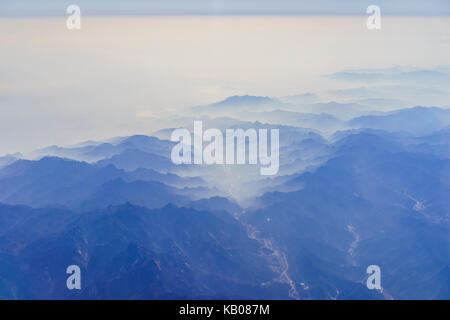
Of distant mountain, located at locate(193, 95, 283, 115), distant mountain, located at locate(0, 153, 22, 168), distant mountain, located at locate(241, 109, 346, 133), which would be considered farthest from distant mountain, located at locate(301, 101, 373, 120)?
distant mountain, located at locate(0, 153, 22, 168)

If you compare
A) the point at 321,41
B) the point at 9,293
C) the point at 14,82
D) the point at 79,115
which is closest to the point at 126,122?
the point at 79,115

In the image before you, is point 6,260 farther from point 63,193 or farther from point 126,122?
point 126,122

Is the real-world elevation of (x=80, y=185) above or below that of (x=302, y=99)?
below

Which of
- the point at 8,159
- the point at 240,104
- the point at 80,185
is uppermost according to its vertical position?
the point at 240,104

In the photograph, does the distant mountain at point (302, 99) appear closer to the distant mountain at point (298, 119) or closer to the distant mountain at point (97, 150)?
the distant mountain at point (298, 119)

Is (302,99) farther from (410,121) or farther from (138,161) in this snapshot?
(138,161)

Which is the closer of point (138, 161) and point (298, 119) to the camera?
point (138, 161)

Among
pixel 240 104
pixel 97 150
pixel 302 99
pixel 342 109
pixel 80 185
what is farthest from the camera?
pixel 342 109

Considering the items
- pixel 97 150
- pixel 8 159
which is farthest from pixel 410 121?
pixel 8 159

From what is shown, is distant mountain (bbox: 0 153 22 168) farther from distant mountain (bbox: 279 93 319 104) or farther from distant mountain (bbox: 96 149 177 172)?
distant mountain (bbox: 279 93 319 104)
